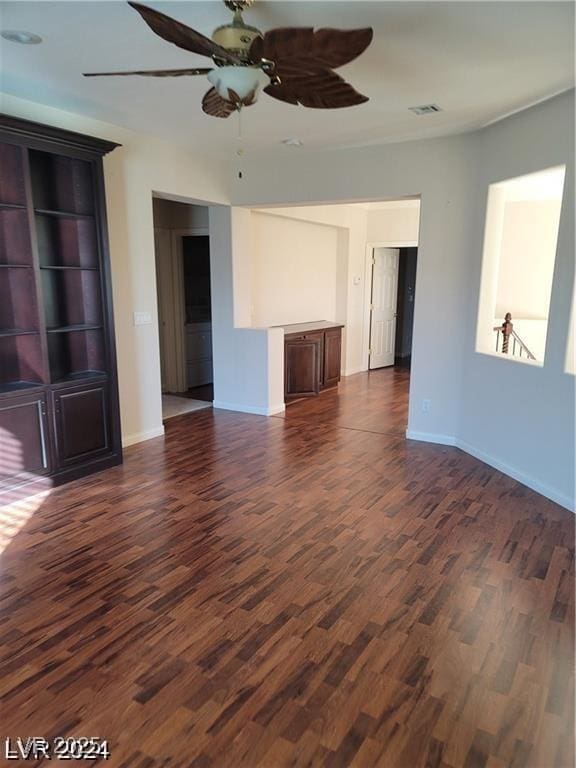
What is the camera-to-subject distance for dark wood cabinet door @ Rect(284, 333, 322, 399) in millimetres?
6441

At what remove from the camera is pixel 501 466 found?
164 inches

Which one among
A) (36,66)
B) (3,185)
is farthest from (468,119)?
(3,185)

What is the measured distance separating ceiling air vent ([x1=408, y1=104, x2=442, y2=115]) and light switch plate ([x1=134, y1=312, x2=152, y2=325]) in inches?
112

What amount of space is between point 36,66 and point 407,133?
286cm

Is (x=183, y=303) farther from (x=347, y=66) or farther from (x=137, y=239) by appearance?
(x=347, y=66)

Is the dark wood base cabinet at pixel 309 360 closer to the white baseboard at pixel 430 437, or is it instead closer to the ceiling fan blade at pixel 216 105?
the white baseboard at pixel 430 437

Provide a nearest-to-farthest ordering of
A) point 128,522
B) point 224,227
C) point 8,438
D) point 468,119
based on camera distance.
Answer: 1. point 128,522
2. point 8,438
3. point 468,119
4. point 224,227

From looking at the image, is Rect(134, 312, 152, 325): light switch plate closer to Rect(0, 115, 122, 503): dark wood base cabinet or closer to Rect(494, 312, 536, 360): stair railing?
Rect(0, 115, 122, 503): dark wood base cabinet

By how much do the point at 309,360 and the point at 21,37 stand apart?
4.55m

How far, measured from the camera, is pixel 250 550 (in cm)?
292

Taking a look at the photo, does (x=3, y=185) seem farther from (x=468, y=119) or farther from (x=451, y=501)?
(x=451, y=501)

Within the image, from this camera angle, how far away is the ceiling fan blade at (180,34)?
190 centimetres

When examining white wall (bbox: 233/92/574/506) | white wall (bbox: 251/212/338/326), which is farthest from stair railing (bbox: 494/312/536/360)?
white wall (bbox: 251/212/338/326)

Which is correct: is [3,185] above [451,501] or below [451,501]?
above
